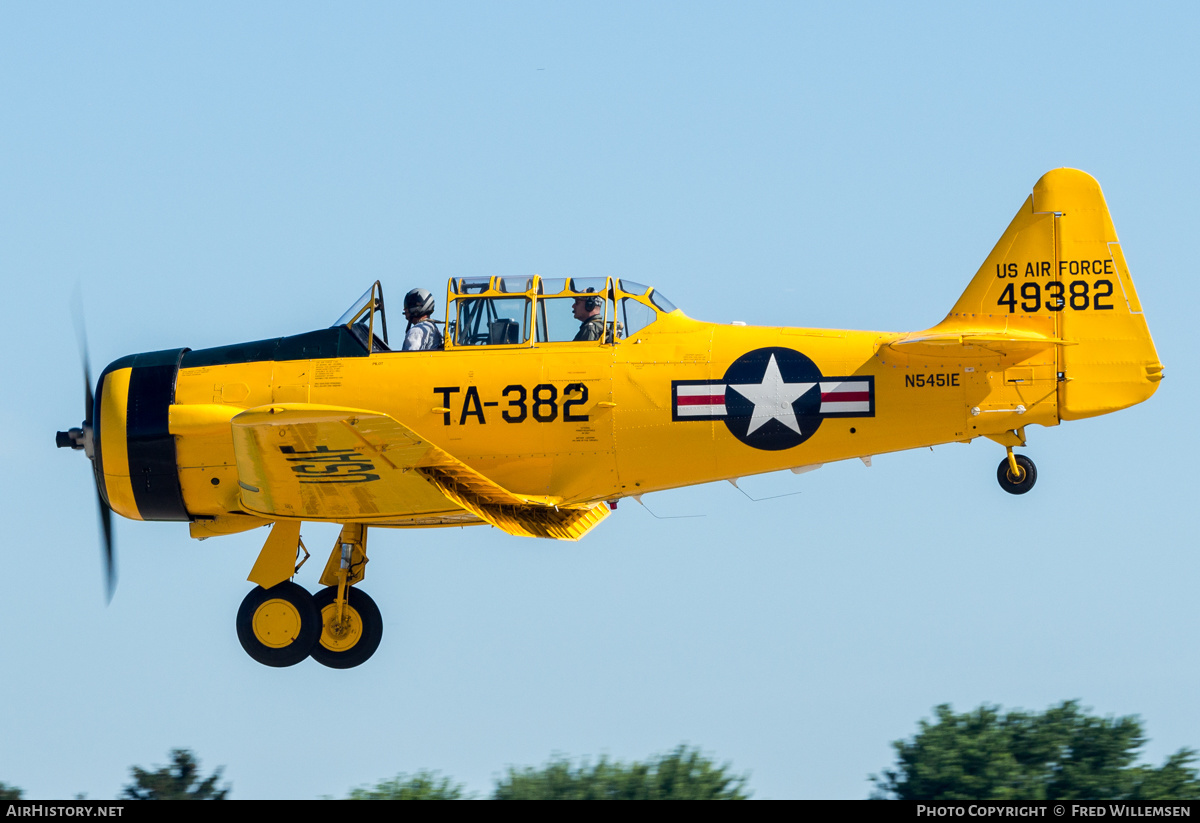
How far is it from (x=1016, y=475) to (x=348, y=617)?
6.08 meters

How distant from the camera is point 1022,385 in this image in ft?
40.0

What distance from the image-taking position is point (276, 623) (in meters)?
13.1

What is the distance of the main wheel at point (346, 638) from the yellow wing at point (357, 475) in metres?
1.10

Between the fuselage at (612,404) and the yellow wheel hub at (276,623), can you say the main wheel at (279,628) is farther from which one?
the fuselage at (612,404)

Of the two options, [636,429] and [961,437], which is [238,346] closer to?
[636,429]

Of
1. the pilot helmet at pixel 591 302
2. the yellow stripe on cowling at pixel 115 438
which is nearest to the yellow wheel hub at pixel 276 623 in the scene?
the yellow stripe on cowling at pixel 115 438

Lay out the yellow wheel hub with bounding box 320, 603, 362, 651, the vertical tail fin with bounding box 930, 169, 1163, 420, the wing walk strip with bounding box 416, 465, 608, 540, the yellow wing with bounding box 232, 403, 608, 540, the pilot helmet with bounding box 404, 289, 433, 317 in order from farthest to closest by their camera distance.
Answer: the yellow wheel hub with bounding box 320, 603, 362, 651 → the pilot helmet with bounding box 404, 289, 433, 317 → the wing walk strip with bounding box 416, 465, 608, 540 → the vertical tail fin with bounding box 930, 169, 1163, 420 → the yellow wing with bounding box 232, 403, 608, 540

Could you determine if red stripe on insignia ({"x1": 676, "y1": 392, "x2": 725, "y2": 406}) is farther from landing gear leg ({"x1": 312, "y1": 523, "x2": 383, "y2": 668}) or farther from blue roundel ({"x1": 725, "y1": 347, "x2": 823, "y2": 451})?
landing gear leg ({"x1": 312, "y1": 523, "x2": 383, "y2": 668})

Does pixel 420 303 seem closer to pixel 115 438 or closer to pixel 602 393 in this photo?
pixel 602 393

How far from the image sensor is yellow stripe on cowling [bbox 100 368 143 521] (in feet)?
42.0

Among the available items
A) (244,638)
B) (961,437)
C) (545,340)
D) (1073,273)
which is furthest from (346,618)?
(1073,273)

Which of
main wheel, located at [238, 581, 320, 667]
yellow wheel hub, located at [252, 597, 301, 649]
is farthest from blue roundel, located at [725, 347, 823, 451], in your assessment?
yellow wheel hub, located at [252, 597, 301, 649]

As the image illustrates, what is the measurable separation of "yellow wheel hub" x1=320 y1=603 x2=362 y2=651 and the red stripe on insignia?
3.63 m
